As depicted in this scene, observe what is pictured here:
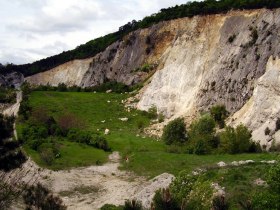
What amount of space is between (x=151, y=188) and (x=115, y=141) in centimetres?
1945

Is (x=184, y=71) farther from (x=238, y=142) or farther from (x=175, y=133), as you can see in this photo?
(x=238, y=142)

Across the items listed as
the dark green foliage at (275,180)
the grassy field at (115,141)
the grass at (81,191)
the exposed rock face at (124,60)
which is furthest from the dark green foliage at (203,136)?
the exposed rock face at (124,60)

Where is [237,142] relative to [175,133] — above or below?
below

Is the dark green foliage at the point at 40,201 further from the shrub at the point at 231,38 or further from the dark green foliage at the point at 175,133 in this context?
the shrub at the point at 231,38

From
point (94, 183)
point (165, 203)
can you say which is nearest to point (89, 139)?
point (94, 183)

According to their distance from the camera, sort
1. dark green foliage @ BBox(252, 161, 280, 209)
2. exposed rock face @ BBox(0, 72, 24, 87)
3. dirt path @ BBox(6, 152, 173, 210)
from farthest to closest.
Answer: exposed rock face @ BBox(0, 72, 24, 87) < dirt path @ BBox(6, 152, 173, 210) < dark green foliage @ BBox(252, 161, 280, 209)

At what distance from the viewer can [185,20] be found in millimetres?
74875

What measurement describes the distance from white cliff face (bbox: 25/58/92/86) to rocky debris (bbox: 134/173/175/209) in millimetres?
72224

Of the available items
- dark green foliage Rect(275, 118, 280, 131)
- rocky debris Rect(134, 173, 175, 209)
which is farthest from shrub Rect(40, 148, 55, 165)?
dark green foliage Rect(275, 118, 280, 131)

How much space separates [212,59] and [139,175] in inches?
1054

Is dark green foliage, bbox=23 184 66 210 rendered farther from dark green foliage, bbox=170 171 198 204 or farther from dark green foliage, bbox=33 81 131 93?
dark green foliage, bbox=33 81 131 93

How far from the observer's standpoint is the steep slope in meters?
54.2

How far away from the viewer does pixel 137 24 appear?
89812 millimetres

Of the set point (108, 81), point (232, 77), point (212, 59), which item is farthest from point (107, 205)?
point (108, 81)
